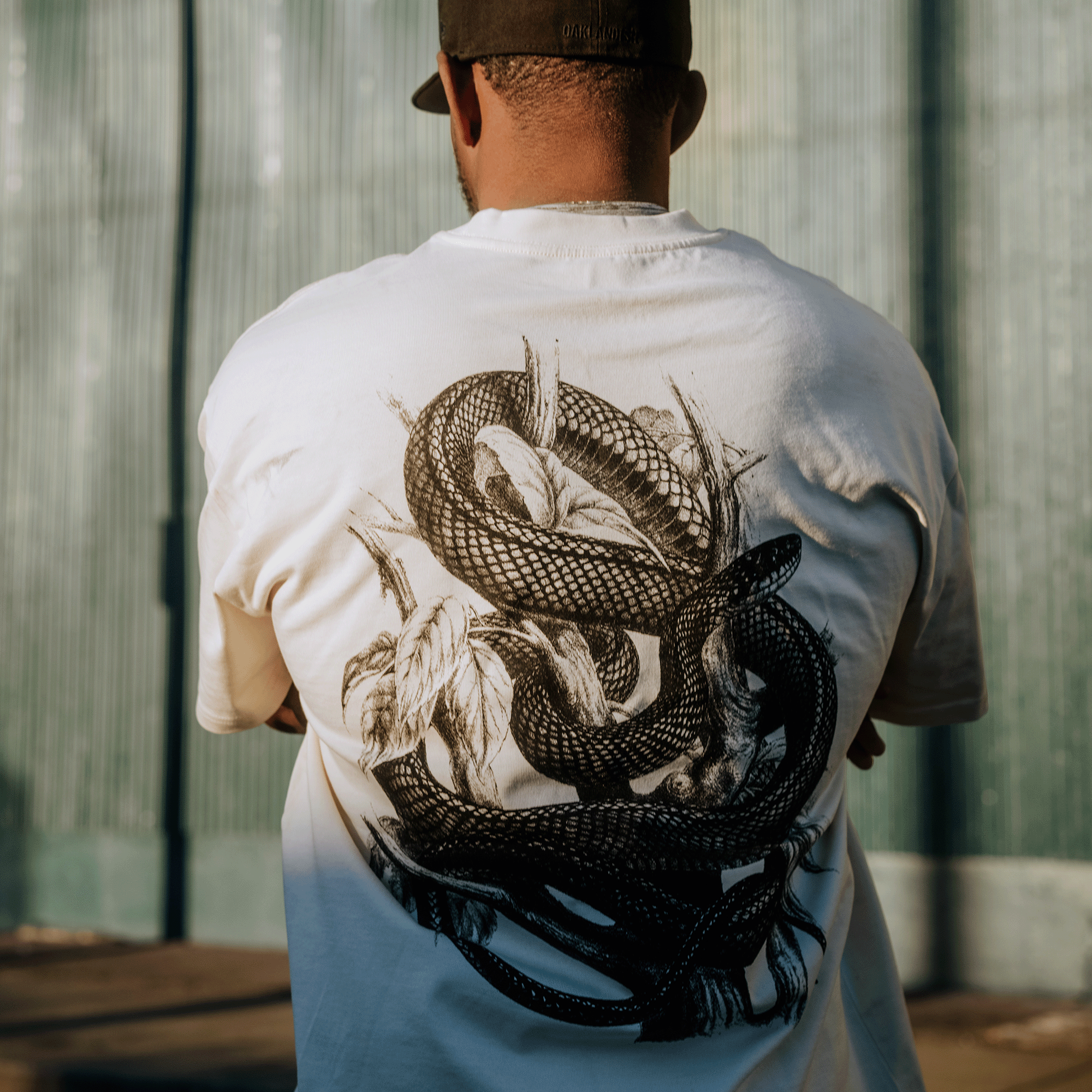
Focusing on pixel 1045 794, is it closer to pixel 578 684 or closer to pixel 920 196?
pixel 920 196

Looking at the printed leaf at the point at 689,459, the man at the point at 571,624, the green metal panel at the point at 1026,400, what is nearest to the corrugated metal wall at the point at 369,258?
the green metal panel at the point at 1026,400

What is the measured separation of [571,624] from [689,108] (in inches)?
25.8

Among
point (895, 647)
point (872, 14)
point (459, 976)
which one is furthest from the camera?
point (872, 14)

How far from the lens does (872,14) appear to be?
471cm

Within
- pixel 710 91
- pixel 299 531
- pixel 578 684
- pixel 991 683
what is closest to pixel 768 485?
pixel 578 684

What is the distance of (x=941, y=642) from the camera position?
1359mm

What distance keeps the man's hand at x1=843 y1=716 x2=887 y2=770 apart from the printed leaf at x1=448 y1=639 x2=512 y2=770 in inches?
15.0

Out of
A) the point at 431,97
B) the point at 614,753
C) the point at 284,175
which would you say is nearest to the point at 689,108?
the point at 431,97

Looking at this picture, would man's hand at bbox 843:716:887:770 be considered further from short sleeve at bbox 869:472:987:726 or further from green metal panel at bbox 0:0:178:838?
green metal panel at bbox 0:0:178:838

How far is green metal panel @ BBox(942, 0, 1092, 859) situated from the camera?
443 centimetres

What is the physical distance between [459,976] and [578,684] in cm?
30

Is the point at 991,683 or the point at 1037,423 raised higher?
the point at 1037,423

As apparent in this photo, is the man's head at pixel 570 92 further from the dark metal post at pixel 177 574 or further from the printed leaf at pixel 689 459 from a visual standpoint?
the dark metal post at pixel 177 574

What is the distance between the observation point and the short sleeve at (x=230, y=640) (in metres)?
1.25
